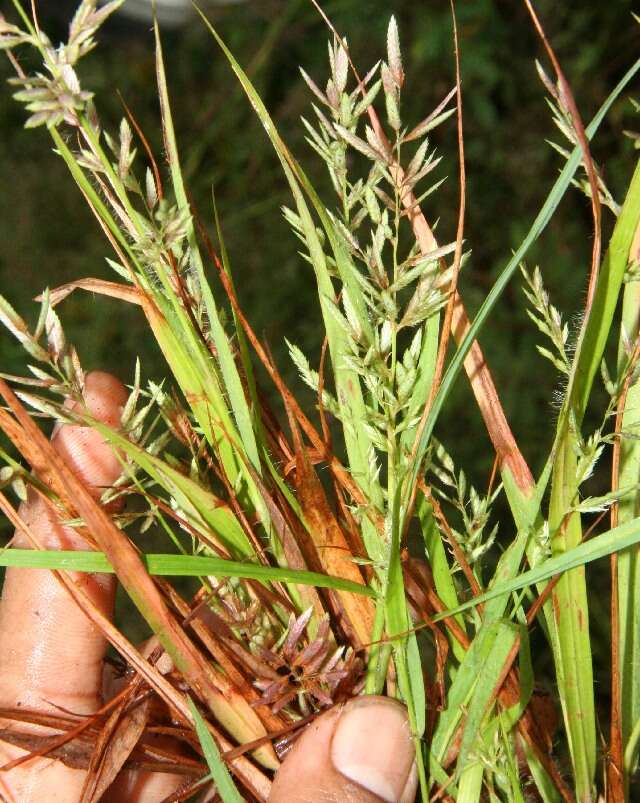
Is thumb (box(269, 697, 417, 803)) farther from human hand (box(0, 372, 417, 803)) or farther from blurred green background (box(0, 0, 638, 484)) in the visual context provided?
blurred green background (box(0, 0, 638, 484))

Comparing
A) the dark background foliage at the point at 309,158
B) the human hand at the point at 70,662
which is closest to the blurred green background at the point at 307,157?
the dark background foliage at the point at 309,158

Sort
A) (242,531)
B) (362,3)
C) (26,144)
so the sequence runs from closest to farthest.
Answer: (242,531), (362,3), (26,144)

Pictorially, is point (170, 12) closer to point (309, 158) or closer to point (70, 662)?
point (309, 158)

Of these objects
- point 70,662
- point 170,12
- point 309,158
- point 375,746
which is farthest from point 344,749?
point 170,12

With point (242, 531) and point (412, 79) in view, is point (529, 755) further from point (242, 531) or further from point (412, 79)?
point (412, 79)

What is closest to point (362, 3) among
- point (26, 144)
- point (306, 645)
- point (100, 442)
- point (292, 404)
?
point (26, 144)

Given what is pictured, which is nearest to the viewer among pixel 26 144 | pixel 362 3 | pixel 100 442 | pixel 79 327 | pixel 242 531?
pixel 242 531

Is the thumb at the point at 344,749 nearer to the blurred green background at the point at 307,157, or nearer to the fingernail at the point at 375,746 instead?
the fingernail at the point at 375,746

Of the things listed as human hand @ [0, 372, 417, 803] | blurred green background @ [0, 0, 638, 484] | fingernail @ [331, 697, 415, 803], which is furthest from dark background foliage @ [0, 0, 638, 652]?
fingernail @ [331, 697, 415, 803]
